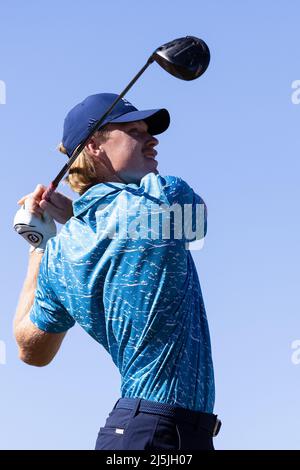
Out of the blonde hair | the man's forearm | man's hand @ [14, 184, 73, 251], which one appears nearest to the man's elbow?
the man's forearm

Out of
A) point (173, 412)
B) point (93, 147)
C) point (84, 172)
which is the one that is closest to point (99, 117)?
point (93, 147)

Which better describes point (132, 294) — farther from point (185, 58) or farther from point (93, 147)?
point (185, 58)

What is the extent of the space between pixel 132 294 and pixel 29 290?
116 cm

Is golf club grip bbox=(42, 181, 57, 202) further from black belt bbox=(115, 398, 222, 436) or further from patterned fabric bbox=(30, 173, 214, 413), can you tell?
black belt bbox=(115, 398, 222, 436)

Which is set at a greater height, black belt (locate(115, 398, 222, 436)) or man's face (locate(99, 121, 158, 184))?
man's face (locate(99, 121, 158, 184))

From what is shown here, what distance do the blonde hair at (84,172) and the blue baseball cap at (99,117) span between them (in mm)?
114

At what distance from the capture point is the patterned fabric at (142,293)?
6766 mm

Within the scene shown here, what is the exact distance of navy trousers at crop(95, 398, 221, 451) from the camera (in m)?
6.66

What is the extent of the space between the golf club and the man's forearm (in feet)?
2.35
